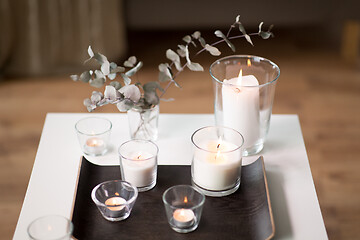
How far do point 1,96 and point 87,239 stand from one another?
1630mm

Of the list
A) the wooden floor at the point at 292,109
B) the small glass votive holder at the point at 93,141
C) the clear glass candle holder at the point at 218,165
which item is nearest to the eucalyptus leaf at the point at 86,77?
the small glass votive holder at the point at 93,141

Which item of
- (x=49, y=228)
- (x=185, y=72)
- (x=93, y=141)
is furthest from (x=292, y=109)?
(x=49, y=228)

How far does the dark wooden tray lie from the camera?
95 cm

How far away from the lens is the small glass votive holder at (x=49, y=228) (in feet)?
2.93

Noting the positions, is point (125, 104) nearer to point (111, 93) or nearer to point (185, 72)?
point (111, 93)

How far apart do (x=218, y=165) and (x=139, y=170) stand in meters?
0.16

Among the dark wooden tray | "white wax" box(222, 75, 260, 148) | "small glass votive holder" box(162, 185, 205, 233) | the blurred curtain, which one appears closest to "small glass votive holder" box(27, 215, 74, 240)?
the dark wooden tray

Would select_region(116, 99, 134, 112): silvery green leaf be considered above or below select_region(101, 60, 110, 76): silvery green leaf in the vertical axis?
below

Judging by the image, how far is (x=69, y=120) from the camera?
1.35 meters

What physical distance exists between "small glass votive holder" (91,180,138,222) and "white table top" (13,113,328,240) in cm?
7

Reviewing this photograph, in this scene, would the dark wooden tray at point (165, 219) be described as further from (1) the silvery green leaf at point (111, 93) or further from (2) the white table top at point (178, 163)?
(1) the silvery green leaf at point (111, 93)

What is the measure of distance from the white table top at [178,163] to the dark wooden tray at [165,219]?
1.1 inches

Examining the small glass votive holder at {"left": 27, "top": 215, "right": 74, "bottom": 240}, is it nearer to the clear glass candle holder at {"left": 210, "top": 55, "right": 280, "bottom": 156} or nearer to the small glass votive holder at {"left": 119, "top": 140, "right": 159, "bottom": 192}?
the small glass votive holder at {"left": 119, "top": 140, "right": 159, "bottom": 192}

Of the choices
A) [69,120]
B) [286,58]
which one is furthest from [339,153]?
[69,120]
